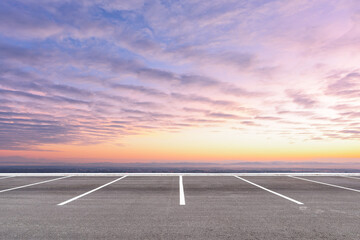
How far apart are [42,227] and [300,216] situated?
5408 mm

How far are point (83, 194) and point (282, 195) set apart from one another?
658 centimetres

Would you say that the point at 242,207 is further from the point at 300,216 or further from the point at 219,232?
the point at 219,232

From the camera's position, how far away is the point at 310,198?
25.3ft

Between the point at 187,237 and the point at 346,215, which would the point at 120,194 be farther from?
the point at 346,215

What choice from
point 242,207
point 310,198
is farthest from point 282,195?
point 242,207

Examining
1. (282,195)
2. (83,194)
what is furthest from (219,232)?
(83,194)

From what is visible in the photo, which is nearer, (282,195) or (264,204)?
(264,204)

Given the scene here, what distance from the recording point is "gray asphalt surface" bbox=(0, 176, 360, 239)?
4.50 metres

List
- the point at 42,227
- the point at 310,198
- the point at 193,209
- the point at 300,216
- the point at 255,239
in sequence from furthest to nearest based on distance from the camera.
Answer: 1. the point at 310,198
2. the point at 193,209
3. the point at 300,216
4. the point at 42,227
5. the point at 255,239

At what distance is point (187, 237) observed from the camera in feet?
14.1

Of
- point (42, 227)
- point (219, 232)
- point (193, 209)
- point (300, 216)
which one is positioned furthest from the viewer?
point (193, 209)

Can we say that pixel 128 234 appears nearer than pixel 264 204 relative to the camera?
Yes

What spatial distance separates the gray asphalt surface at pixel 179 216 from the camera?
14.8ft

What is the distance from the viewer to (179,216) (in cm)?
558
